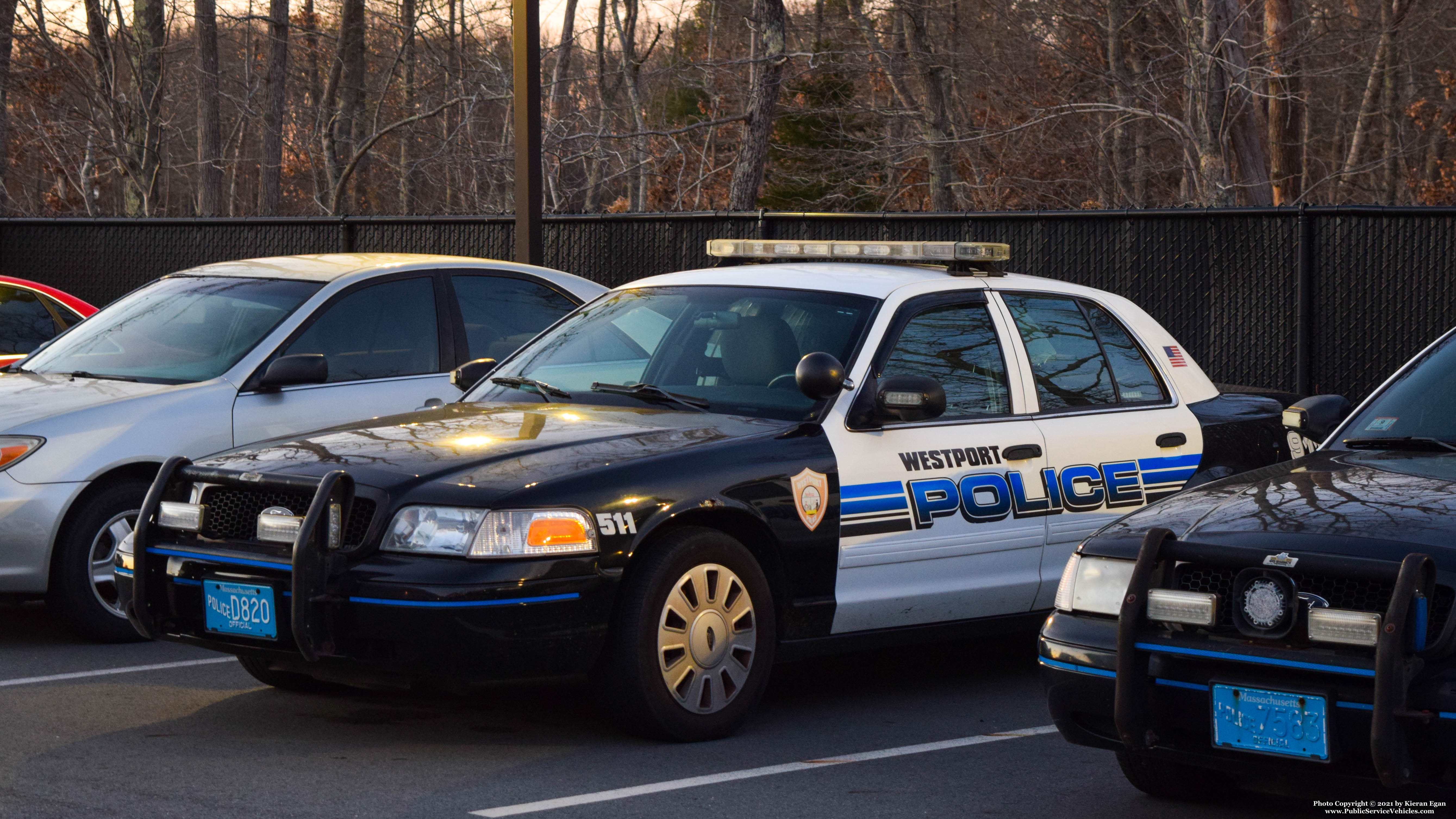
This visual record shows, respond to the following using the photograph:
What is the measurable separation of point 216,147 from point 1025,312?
21.6 meters

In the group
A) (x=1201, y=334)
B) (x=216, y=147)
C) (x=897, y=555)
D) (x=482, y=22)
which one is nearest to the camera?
(x=897, y=555)

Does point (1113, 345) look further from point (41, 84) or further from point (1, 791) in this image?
point (41, 84)

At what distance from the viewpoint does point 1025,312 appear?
6.84 metres

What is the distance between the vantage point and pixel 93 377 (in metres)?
7.99

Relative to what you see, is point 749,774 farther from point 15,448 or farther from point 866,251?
point 15,448

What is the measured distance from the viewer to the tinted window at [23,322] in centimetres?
1052

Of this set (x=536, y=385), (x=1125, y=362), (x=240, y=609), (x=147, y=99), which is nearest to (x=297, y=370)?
(x=536, y=385)

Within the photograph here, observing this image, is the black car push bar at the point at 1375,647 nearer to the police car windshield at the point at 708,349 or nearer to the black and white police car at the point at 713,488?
the black and white police car at the point at 713,488

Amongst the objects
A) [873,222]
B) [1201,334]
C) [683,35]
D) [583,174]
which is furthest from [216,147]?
[1201,334]

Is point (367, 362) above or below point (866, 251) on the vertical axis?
below

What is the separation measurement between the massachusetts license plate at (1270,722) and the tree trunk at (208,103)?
2288 cm

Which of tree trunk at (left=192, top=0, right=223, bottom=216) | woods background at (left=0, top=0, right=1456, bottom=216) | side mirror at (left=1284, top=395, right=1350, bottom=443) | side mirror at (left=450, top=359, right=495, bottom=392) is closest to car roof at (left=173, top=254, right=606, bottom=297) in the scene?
side mirror at (left=450, top=359, right=495, bottom=392)

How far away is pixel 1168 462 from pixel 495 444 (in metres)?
2.89

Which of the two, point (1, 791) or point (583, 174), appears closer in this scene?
point (1, 791)
